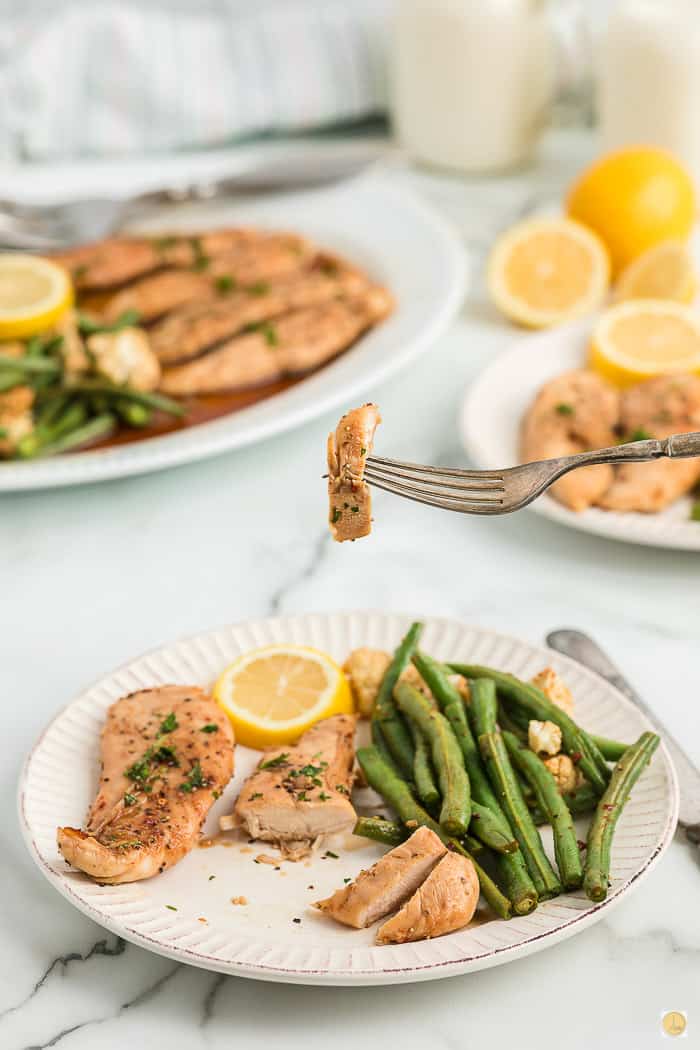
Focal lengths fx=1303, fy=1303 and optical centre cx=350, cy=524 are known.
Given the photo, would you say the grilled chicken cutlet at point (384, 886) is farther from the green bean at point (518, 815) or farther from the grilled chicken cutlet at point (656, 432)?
the grilled chicken cutlet at point (656, 432)

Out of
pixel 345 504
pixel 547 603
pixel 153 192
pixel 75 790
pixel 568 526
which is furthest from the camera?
pixel 153 192

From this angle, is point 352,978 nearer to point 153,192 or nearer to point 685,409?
point 685,409

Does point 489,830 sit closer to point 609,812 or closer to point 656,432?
point 609,812

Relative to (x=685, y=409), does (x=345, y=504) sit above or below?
above

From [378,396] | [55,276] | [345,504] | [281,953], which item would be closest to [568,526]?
[378,396]

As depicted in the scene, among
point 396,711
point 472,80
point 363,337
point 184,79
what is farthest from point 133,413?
point 184,79

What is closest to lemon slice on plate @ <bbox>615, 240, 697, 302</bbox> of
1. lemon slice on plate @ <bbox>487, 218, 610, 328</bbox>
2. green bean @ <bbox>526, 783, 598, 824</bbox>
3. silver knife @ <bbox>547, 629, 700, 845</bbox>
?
lemon slice on plate @ <bbox>487, 218, 610, 328</bbox>
